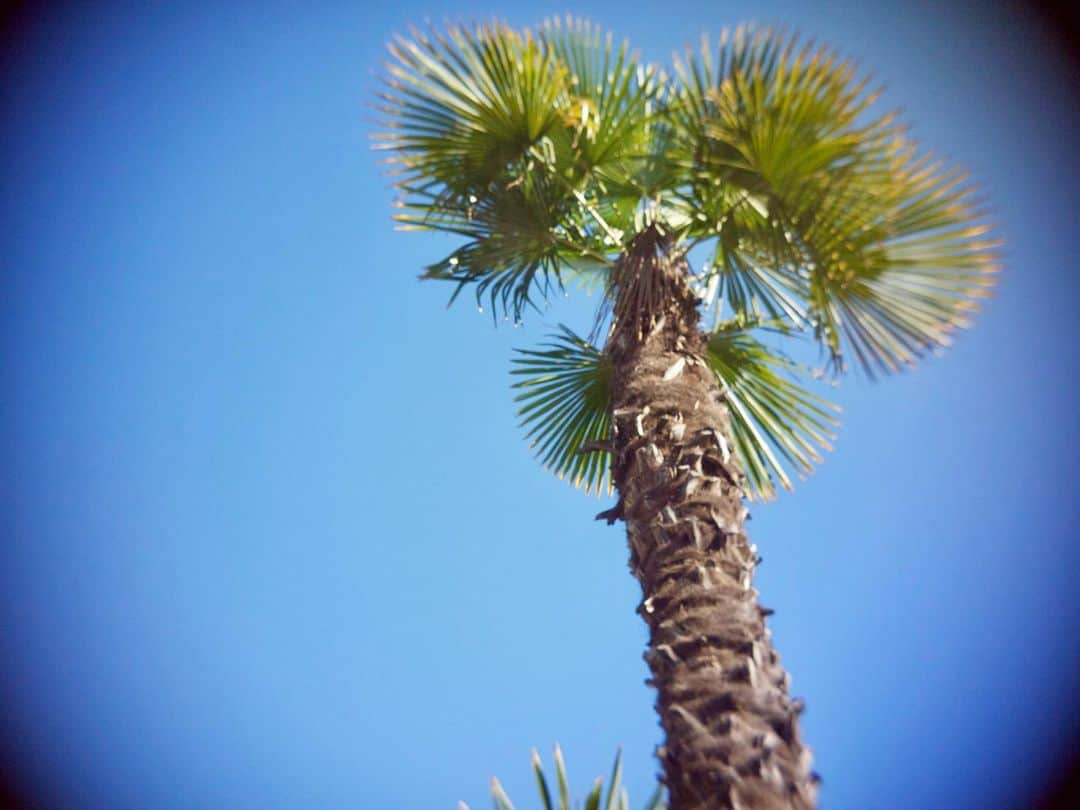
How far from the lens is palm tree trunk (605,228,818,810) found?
211 cm

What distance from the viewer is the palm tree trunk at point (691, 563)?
2107mm

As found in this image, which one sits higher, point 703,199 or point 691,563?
point 703,199

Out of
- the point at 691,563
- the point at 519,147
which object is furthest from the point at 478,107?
the point at 691,563

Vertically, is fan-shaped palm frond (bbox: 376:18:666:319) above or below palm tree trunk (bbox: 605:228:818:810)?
above

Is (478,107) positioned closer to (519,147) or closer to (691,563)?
(519,147)

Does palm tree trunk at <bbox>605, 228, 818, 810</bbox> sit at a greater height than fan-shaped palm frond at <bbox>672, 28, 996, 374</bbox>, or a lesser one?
lesser

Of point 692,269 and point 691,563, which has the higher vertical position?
point 692,269

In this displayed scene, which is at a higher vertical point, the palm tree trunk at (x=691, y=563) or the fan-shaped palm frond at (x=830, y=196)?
the fan-shaped palm frond at (x=830, y=196)

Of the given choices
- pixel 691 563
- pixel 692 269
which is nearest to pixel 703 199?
pixel 692 269

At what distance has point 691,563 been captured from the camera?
8.71ft

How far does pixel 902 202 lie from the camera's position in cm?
337

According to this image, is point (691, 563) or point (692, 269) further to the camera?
point (692, 269)

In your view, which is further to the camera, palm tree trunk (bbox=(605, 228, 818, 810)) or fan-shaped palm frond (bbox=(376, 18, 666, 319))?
fan-shaped palm frond (bbox=(376, 18, 666, 319))

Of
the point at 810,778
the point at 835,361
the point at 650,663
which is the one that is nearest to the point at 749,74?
the point at 835,361
